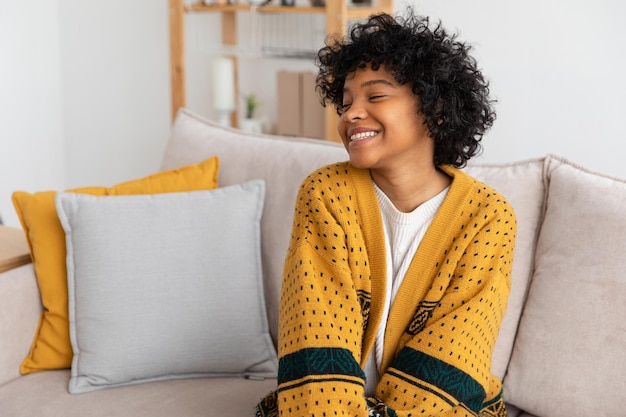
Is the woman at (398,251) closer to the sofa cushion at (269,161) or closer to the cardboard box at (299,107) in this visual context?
the sofa cushion at (269,161)

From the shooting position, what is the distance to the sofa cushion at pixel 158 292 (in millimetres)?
1938

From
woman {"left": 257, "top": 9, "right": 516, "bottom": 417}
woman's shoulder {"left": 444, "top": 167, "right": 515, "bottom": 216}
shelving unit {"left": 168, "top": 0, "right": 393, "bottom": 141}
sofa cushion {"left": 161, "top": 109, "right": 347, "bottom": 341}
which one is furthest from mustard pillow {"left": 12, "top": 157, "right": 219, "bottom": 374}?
shelving unit {"left": 168, "top": 0, "right": 393, "bottom": 141}

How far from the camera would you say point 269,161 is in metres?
2.16

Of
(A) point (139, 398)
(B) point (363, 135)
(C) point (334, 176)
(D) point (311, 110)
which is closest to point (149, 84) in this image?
(D) point (311, 110)

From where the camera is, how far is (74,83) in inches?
167

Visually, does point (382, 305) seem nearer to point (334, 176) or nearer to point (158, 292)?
point (334, 176)

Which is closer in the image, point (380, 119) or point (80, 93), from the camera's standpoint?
point (380, 119)

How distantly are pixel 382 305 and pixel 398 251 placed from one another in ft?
0.34

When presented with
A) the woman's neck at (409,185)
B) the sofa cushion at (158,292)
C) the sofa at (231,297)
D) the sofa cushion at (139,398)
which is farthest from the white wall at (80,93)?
the woman's neck at (409,185)

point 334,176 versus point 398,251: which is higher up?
point 334,176

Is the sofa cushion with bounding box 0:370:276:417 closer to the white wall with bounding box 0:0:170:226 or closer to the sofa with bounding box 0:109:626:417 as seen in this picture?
the sofa with bounding box 0:109:626:417

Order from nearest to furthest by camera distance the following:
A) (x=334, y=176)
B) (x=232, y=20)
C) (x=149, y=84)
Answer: (x=334, y=176) < (x=232, y=20) < (x=149, y=84)

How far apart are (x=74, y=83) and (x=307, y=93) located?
1.49 m

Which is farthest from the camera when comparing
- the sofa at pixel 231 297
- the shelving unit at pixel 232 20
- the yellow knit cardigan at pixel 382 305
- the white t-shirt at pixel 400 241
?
the shelving unit at pixel 232 20
